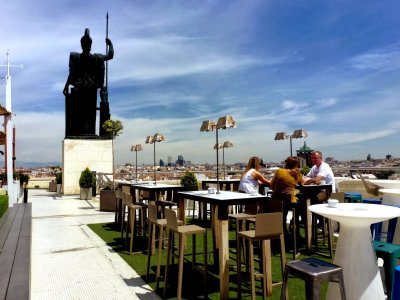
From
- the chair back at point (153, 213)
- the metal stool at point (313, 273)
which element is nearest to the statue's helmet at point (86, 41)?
the chair back at point (153, 213)

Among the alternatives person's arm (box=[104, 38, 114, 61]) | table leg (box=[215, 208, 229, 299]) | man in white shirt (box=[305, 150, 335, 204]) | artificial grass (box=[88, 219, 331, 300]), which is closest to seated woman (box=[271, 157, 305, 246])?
man in white shirt (box=[305, 150, 335, 204])

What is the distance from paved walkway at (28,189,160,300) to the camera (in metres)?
3.21

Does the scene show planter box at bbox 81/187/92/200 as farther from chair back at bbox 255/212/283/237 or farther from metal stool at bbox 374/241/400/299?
metal stool at bbox 374/241/400/299

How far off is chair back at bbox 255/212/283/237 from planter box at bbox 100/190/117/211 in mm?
6513

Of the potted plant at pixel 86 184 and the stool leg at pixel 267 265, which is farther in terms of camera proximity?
the potted plant at pixel 86 184

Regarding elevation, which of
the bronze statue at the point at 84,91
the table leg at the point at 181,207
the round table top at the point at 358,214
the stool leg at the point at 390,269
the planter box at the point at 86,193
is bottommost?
the planter box at the point at 86,193

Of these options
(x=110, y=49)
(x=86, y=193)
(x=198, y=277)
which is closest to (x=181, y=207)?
(x=198, y=277)

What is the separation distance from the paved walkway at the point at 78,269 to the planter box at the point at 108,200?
2.15 m

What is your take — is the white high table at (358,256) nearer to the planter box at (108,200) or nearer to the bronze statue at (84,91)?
the planter box at (108,200)

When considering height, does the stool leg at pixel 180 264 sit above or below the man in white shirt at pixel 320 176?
below

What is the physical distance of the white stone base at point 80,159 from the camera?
13570 mm

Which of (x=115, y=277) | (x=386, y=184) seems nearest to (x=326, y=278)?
(x=115, y=277)

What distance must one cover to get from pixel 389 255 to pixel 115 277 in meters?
2.64

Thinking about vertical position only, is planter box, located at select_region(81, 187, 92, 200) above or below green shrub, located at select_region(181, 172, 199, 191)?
below
